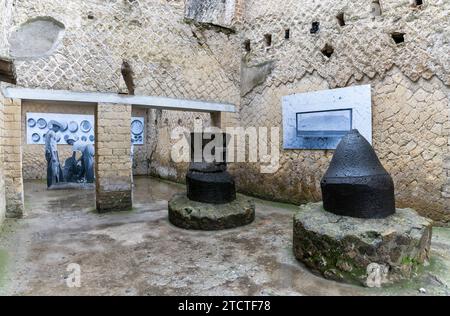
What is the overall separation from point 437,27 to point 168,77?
4941 mm

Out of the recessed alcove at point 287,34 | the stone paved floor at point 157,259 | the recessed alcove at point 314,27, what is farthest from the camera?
the recessed alcove at point 287,34

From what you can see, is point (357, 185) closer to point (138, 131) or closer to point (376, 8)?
point (376, 8)

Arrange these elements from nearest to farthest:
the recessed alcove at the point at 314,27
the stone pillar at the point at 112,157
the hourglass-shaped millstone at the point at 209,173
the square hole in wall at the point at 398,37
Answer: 1. the square hole in wall at the point at 398,37
2. the hourglass-shaped millstone at the point at 209,173
3. the stone pillar at the point at 112,157
4. the recessed alcove at the point at 314,27

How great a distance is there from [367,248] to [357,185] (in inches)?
27.9

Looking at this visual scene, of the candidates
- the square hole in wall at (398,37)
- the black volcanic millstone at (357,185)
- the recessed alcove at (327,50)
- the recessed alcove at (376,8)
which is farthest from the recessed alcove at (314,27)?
the black volcanic millstone at (357,185)

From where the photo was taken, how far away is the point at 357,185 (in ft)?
11.5

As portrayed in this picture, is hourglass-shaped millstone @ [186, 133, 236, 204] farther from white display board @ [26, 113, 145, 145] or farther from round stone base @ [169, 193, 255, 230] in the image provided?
white display board @ [26, 113, 145, 145]

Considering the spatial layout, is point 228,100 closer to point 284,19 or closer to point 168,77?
point 168,77

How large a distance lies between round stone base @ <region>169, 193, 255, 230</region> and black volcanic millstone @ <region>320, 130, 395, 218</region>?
6.05 ft

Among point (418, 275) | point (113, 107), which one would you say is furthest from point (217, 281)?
point (113, 107)

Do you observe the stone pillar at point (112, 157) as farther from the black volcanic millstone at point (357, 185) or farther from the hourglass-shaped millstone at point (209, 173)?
the black volcanic millstone at point (357, 185)

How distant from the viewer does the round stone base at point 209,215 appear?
202 inches

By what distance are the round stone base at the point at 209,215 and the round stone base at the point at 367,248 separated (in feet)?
6.18

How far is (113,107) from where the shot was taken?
625cm
